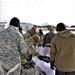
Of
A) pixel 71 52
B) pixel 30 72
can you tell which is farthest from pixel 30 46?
pixel 71 52

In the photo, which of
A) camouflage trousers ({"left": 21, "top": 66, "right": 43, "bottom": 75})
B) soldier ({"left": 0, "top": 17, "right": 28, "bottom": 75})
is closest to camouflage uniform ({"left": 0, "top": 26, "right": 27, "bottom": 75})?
soldier ({"left": 0, "top": 17, "right": 28, "bottom": 75})

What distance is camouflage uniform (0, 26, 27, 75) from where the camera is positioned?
5.37 metres

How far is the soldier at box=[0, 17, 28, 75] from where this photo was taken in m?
5.37

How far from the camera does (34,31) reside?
10.4 metres

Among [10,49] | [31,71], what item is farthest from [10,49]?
[31,71]

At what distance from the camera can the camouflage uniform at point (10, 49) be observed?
211 inches

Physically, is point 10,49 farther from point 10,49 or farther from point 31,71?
point 31,71

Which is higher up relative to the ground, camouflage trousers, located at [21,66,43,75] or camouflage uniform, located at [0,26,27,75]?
camouflage uniform, located at [0,26,27,75]

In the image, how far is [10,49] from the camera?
17.6ft

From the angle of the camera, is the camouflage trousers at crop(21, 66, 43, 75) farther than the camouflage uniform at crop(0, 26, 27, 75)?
Yes

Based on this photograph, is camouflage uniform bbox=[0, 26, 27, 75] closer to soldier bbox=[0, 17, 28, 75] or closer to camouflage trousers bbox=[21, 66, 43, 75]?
soldier bbox=[0, 17, 28, 75]

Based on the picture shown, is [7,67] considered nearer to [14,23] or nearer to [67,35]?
[14,23]

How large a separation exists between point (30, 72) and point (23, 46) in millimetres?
752

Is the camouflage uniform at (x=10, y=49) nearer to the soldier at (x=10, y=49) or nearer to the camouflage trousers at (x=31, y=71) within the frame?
the soldier at (x=10, y=49)
